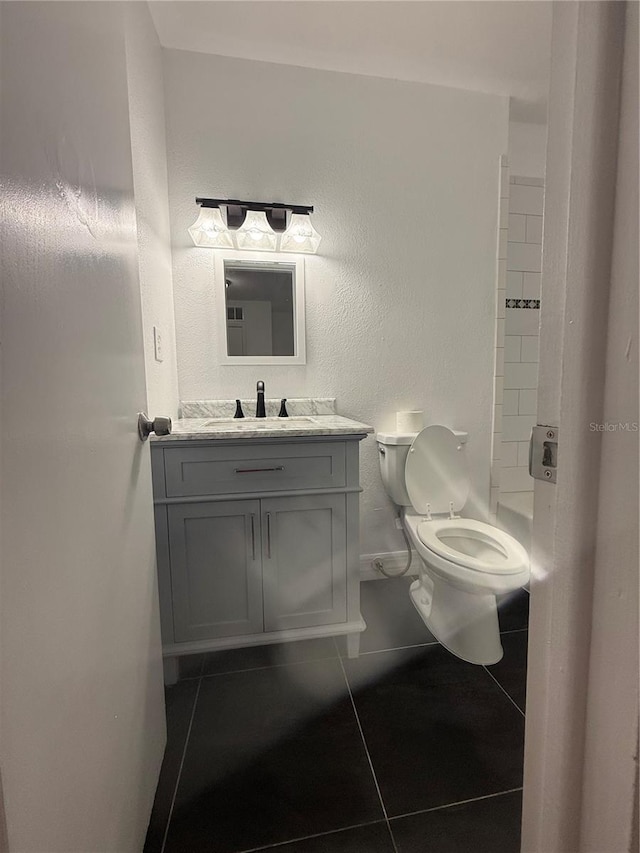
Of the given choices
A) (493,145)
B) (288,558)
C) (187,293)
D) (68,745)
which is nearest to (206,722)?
(288,558)

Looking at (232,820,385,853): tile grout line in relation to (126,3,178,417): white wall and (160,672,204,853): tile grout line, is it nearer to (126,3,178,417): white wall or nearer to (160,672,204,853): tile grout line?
(160,672,204,853): tile grout line

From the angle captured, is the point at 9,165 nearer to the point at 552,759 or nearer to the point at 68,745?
the point at 68,745

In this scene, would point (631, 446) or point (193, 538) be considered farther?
point (193, 538)

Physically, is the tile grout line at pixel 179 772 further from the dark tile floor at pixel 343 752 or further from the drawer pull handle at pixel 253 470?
the drawer pull handle at pixel 253 470

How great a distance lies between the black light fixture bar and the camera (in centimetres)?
176

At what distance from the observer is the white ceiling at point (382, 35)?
1.53 meters

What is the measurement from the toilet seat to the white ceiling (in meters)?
2.05

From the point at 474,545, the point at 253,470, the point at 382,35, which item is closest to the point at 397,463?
the point at 474,545

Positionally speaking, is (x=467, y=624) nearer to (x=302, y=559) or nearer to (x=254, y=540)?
(x=302, y=559)

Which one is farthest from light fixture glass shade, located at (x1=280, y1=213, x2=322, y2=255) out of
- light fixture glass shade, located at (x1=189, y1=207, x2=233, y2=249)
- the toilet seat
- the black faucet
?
the toilet seat

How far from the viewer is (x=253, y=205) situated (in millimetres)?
1786

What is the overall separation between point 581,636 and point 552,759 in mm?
157

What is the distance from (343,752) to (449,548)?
0.72 m

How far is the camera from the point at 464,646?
1.49 m
